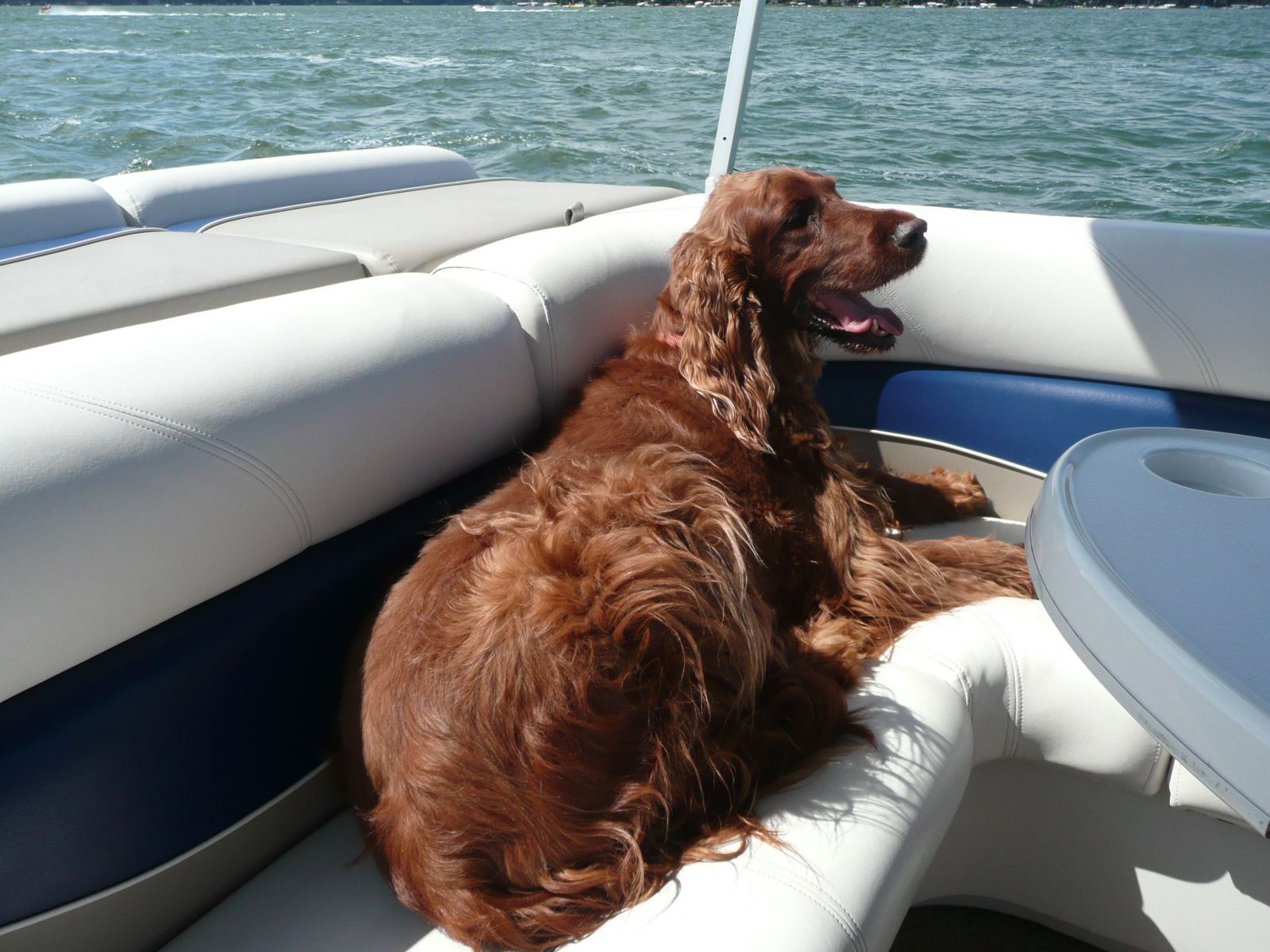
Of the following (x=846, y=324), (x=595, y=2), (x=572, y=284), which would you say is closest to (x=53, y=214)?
(x=572, y=284)

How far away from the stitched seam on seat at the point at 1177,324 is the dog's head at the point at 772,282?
581mm

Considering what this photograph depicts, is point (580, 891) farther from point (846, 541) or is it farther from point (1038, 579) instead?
point (846, 541)

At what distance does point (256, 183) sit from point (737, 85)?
1.68 m

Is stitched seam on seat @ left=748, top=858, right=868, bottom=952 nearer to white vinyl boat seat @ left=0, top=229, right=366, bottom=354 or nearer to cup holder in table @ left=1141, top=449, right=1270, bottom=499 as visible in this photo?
cup holder in table @ left=1141, top=449, right=1270, bottom=499

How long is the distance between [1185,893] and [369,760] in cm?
136

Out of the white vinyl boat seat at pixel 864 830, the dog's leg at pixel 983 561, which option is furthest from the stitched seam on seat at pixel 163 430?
the dog's leg at pixel 983 561

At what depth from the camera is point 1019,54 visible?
23859 millimetres

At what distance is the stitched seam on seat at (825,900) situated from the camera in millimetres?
1166

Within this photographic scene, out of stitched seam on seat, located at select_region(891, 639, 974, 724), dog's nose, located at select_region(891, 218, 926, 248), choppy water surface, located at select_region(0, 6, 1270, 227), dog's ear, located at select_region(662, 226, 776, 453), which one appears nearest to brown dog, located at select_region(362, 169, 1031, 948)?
dog's ear, located at select_region(662, 226, 776, 453)

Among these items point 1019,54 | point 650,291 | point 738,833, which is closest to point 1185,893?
point 738,833

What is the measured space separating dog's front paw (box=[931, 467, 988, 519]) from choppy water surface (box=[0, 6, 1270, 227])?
6.30 metres

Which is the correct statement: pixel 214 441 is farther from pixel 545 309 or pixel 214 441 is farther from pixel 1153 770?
pixel 1153 770

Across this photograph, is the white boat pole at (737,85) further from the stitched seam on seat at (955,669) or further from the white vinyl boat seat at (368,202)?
the stitched seam on seat at (955,669)

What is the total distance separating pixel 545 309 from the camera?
6.27 ft
